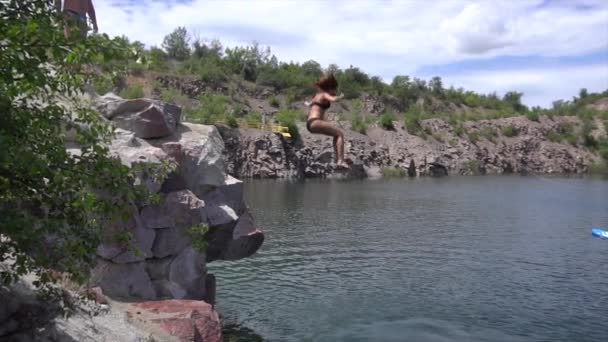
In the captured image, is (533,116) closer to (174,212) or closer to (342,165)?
(174,212)

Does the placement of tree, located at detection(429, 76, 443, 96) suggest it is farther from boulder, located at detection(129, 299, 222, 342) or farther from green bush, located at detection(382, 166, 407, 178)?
boulder, located at detection(129, 299, 222, 342)

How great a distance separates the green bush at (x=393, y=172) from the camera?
77812 millimetres

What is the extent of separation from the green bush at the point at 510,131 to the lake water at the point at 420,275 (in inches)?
2305

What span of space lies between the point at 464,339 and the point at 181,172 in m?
8.30

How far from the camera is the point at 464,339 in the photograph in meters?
16.9

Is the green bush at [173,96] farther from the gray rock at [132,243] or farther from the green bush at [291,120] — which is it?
the gray rock at [132,243]

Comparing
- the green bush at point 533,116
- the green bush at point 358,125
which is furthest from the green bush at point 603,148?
the green bush at point 358,125

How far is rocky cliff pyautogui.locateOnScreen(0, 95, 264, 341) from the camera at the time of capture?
12289mm

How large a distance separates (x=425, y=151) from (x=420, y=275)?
205 ft

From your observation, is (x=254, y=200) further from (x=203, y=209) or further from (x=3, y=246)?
(x=3, y=246)

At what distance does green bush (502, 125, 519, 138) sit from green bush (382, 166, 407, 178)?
2870 centimetres

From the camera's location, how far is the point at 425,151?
85.0 meters

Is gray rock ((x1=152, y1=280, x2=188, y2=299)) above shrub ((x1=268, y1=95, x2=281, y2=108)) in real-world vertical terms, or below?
below

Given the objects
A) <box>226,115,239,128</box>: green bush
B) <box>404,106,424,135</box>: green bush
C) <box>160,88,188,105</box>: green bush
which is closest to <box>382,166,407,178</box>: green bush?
<box>404,106,424,135</box>: green bush
